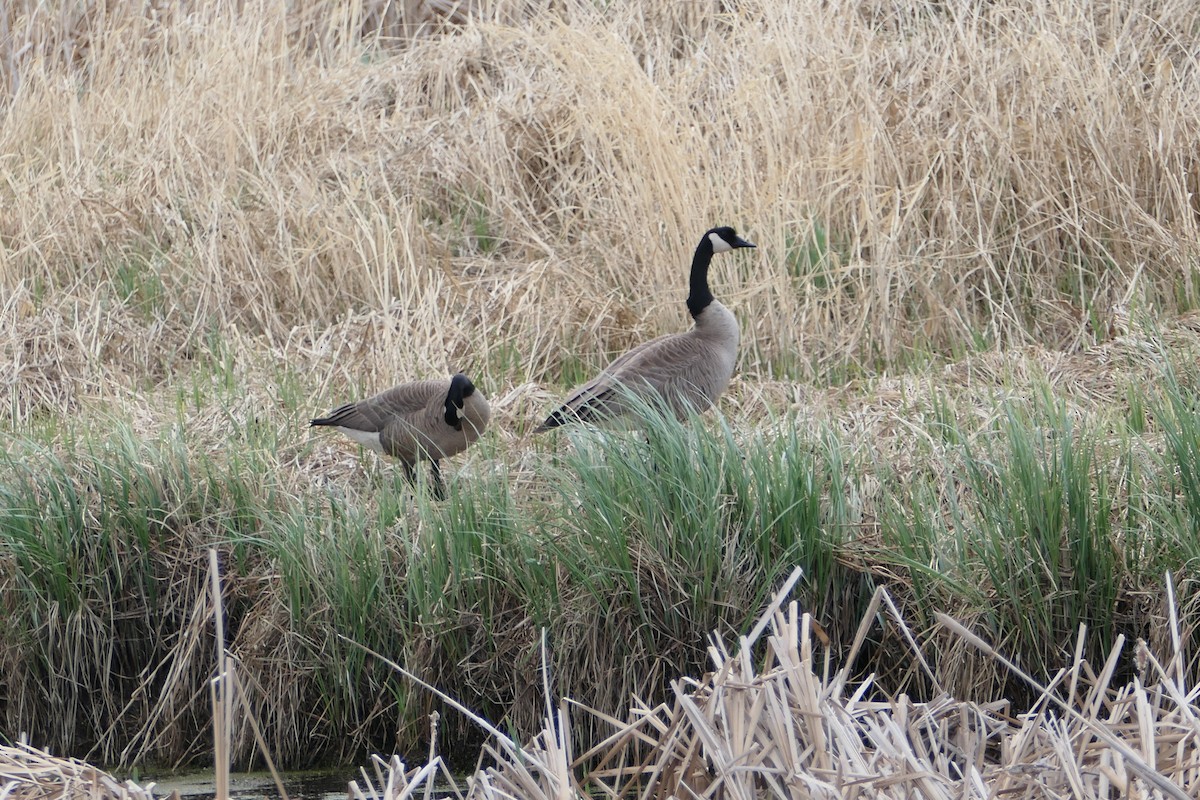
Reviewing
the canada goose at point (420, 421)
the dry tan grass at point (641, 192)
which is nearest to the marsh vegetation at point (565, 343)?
the dry tan grass at point (641, 192)

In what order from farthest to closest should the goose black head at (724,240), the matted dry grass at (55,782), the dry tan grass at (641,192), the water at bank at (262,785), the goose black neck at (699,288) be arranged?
the dry tan grass at (641,192) < the goose black head at (724,240) < the goose black neck at (699,288) < the water at bank at (262,785) < the matted dry grass at (55,782)

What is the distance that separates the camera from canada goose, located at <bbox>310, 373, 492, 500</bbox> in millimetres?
5480

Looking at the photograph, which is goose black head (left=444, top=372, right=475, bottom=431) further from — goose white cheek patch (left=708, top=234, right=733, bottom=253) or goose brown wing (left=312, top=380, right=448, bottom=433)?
goose white cheek patch (left=708, top=234, right=733, bottom=253)

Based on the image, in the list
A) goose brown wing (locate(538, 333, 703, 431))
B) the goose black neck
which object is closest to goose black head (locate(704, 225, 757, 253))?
the goose black neck

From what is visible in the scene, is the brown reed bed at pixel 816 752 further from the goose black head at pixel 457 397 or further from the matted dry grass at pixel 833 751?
the goose black head at pixel 457 397

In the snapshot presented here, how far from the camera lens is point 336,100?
10086mm

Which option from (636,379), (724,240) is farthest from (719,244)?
(636,379)

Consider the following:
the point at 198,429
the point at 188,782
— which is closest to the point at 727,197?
the point at 198,429

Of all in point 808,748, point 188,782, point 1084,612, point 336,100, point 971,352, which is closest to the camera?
point 808,748

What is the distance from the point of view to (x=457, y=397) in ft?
18.0

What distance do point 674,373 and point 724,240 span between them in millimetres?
1113

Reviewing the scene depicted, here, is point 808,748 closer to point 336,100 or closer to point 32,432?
point 32,432

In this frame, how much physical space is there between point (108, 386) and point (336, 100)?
3.66m

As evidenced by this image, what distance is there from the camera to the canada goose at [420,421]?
18.0 feet
